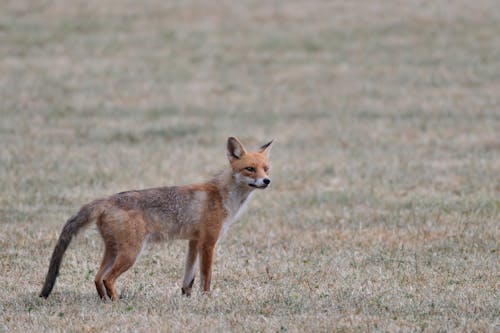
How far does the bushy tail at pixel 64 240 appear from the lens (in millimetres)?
8102

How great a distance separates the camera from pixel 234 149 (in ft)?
30.4

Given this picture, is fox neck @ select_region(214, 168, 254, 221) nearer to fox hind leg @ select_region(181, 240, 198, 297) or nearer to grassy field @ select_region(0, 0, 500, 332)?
fox hind leg @ select_region(181, 240, 198, 297)

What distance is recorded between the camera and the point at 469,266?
1004 centimetres

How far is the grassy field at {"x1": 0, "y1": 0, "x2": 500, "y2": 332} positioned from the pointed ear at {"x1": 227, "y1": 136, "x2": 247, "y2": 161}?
1.32 meters

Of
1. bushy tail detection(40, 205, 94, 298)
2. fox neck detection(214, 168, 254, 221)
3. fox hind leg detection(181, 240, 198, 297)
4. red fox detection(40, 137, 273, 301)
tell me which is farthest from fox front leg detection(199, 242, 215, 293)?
bushy tail detection(40, 205, 94, 298)

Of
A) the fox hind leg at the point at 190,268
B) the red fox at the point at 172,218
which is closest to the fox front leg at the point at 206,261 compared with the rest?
the red fox at the point at 172,218

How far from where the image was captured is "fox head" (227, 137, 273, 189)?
9.02 metres

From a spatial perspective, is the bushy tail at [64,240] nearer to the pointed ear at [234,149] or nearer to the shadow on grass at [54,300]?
the shadow on grass at [54,300]

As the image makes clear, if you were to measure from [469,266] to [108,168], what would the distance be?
27.7 feet

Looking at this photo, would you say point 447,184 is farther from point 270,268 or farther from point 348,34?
point 348,34

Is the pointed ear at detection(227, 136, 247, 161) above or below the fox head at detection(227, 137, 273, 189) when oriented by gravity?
above

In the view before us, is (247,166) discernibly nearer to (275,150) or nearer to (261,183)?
(261,183)

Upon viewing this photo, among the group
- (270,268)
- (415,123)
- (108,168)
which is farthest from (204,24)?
(270,268)

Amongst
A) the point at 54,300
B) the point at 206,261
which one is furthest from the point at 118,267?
the point at 206,261
